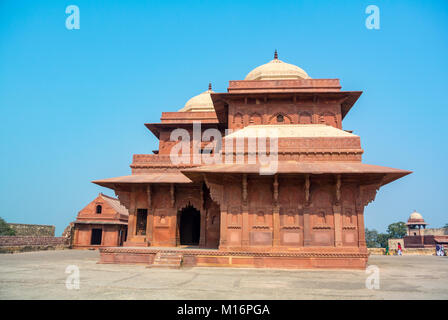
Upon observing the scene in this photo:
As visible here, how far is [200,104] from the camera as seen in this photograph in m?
27.4

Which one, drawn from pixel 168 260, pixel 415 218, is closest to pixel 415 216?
pixel 415 218

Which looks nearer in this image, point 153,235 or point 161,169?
point 153,235

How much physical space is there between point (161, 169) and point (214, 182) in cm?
630

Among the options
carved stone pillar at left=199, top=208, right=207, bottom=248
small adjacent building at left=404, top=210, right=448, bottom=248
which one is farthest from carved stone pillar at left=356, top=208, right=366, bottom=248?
small adjacent building at left=404, top=210, right=448, bottom=248

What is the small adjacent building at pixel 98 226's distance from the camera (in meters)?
30.6

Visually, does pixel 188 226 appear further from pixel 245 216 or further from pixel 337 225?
pixel 337 225

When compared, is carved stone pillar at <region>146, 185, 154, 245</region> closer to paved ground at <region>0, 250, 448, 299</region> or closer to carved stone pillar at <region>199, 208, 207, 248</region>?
carved stone pillar at <region>199, 208, 207, 248</region>

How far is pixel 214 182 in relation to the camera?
13.8 metres

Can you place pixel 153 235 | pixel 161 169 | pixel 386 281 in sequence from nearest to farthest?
1. pixel 386 281
2. pixel 153 235
3. pixel 161 169

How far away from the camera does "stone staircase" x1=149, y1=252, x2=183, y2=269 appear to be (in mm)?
12289
